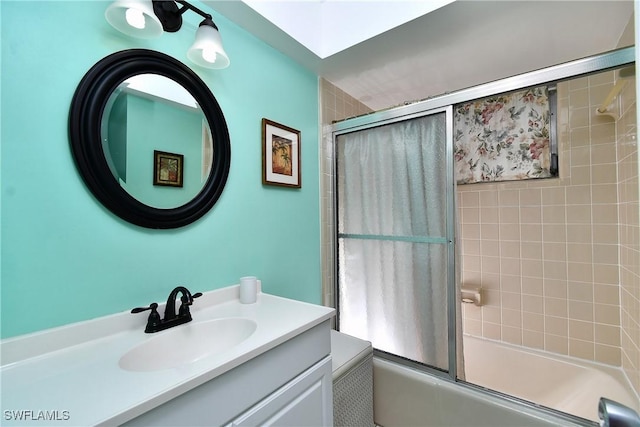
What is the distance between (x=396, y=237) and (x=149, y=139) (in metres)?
1.36

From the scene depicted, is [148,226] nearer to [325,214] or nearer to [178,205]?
[178,205]

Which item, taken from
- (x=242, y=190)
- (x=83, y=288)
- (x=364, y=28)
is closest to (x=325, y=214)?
(x=242, y=190)

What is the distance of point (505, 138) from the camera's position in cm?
200

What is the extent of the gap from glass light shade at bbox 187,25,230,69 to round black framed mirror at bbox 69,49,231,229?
2.8 inches

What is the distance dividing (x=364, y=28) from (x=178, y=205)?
4.51 ft

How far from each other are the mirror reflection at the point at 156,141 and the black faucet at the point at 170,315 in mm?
361

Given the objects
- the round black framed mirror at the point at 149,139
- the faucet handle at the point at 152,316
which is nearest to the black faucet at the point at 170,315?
the faucet handle at the point at 152,316

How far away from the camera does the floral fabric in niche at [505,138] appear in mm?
1890

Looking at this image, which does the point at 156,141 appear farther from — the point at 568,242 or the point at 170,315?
the point at 568,242

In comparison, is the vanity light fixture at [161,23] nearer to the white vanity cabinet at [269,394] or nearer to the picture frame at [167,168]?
the picture frame at [167,168]

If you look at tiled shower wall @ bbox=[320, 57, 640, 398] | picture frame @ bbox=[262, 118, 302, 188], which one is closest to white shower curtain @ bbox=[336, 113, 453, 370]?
tiled shower wall @ bbox=[320, 57, 640, 398]

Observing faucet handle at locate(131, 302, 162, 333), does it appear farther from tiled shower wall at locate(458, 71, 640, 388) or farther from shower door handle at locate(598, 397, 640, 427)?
tiled shower wall at locate(458, 71, 640, 388)

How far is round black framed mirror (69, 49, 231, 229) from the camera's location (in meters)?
0.86

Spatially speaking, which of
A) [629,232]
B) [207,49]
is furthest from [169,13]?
[629,232]
